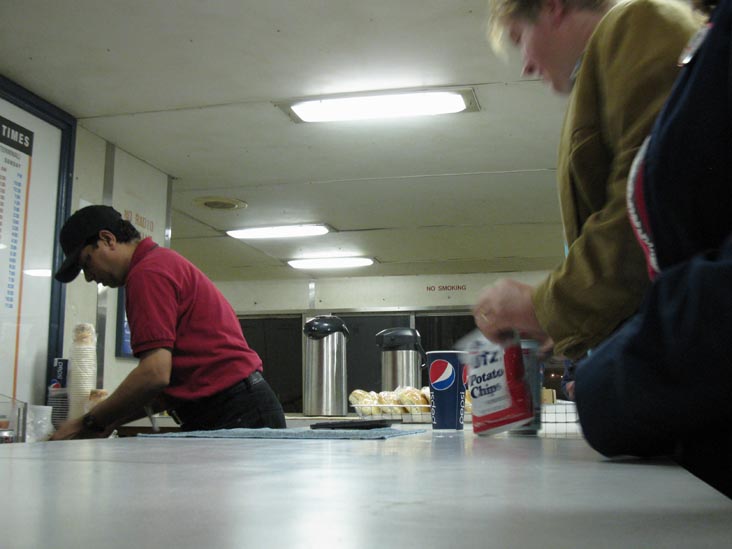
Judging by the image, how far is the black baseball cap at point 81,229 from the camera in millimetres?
2027

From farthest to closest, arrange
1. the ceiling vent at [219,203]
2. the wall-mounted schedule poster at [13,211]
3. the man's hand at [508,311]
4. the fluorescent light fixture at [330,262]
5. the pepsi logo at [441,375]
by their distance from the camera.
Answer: the fluorescent light fixture at [330,262] → the ceiling vent at [219,203] → the wall-mounted schedule poster at [13,211] → the pepsi logo at [441,375] → the man's hand at [508,311]

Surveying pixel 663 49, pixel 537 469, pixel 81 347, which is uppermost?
pixel 663 49

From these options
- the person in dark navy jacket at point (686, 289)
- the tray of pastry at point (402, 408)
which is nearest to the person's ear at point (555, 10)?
the person in dark navy jacket at point (686, 289)

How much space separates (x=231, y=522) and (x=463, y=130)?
2787mm

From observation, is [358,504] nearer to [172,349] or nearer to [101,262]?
[172,349]

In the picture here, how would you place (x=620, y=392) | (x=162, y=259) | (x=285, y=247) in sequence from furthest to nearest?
(x=285, y=247), (x=162, y=259), (x=620, y=392)

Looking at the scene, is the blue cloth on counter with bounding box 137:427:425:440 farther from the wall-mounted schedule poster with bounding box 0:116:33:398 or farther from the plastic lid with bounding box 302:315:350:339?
the plastic lid with bounding box 302:315:350:339

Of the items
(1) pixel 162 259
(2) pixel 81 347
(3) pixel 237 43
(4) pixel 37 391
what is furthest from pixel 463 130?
(4) pixel 37 391

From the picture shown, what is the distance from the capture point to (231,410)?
190cm

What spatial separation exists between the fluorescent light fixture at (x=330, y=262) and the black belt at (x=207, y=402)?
343 centimetres

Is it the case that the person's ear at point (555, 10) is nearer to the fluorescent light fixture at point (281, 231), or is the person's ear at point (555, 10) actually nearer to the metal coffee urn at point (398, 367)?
the metal coffee urn at point (398, 367)

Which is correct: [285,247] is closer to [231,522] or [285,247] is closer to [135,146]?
[135,146]

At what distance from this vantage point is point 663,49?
0.71 m

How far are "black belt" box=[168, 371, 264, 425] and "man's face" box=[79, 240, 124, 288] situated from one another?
0.44 meters
